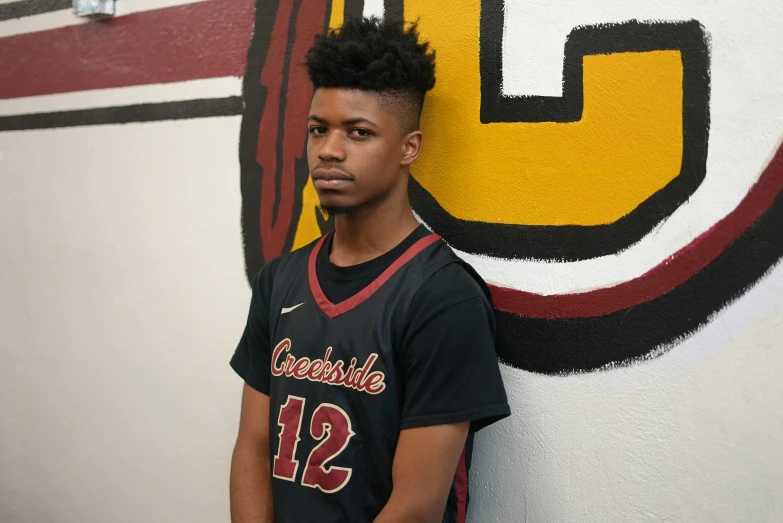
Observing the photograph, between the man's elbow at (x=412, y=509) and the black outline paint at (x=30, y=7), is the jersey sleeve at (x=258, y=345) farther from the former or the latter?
the black outline paint at (x=30, y=7)

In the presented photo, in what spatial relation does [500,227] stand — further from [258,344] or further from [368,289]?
[258,344]

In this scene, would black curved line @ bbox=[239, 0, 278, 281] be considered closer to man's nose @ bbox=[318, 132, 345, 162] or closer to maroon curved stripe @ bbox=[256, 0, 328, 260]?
maroon curved stripe @ bbox=[256, 0, 328, 260]

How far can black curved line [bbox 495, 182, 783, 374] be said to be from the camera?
1.14 m

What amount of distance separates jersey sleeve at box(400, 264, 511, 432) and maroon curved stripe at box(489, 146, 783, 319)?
17 centimetres

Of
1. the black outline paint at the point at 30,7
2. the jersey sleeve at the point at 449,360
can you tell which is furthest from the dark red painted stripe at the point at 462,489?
the black outline paint at the point at 30,7

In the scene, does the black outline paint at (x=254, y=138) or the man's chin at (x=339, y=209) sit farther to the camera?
the black outline paint at (x=254, y=138)

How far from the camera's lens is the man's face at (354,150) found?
4.14ft

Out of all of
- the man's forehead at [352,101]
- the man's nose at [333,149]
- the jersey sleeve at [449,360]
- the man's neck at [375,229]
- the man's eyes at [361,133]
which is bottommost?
the jersey sleeve at [449,360]

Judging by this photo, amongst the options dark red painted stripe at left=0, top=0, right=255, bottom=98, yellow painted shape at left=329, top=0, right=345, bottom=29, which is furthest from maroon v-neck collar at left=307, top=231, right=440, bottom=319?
dark red painted stripe at left=0, top=0, right=255, bottom=98

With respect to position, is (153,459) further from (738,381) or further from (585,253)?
(738,381)

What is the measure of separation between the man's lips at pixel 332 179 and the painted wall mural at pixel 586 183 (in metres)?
0.27

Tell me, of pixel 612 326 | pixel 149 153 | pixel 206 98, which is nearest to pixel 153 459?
pixel 149 153

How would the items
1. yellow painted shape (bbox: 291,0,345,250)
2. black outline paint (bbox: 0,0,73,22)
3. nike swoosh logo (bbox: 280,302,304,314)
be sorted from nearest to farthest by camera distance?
1. nike swoosh logo (bbox: 280,302,304,314)
2. yellow painted shape (bbox: 291,0,345,250)
3. black outline paint (bbox: 0,0,73,22)

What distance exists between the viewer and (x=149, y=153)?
1944 mm
